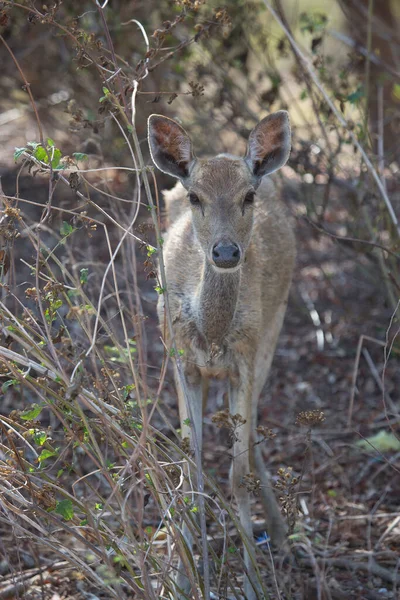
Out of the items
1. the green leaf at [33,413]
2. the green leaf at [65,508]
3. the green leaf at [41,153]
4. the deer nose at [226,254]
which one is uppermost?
the green leaf at [41,153]

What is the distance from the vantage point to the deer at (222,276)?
17.5ft

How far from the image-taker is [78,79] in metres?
10.6

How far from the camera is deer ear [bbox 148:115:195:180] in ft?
17.6

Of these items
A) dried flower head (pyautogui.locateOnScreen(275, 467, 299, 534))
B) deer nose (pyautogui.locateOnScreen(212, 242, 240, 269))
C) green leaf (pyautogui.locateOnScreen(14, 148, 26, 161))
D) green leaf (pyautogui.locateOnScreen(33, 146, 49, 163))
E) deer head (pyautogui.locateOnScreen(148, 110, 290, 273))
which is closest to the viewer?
green leaf (pyautogui.locateOnScreen(14, 148, 26, 161))

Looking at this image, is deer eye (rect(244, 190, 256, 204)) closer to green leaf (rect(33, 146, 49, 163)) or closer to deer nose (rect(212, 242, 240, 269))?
deer nose (rect(212, 242, 240, 269))

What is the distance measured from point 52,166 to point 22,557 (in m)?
2.83

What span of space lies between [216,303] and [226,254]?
20.0 inches

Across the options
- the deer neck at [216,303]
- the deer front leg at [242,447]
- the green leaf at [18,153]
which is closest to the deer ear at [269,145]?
the deer neck at [216,303]

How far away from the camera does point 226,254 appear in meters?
5.06

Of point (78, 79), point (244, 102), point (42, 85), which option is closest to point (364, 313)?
point (244, 102)

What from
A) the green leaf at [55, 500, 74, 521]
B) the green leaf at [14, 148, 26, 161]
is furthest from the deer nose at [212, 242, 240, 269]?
the green leaf at [55, 500, 74, 521]

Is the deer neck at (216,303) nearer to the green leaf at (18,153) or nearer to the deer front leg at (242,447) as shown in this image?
the deer front leg at (242,447)

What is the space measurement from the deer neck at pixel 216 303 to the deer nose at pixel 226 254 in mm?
369

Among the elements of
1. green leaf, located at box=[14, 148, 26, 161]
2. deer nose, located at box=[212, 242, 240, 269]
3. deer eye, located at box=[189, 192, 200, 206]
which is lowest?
deer nose, located at box=[212, 242, 240, 269]
